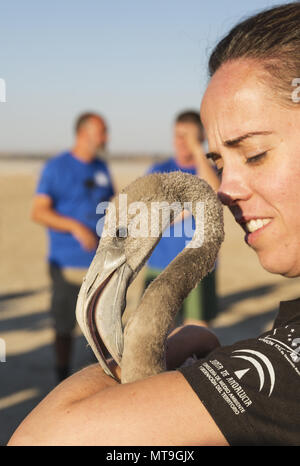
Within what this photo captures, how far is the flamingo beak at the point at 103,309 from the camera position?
1.70 m

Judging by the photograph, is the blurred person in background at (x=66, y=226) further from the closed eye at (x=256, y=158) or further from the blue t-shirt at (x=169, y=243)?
the closed eye at (x=256, y=158)

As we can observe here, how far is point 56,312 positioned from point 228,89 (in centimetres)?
490

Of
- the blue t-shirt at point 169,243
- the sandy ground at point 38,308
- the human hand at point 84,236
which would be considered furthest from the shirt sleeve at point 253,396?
the human hand at point 84,236

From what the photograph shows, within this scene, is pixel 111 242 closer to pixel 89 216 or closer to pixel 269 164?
pixel 269 164

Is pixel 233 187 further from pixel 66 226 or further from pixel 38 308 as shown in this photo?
pixel 38 308

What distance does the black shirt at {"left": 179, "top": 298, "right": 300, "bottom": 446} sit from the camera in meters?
1.29

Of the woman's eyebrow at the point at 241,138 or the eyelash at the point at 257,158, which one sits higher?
the woman's eyebrow at the point at 241,138

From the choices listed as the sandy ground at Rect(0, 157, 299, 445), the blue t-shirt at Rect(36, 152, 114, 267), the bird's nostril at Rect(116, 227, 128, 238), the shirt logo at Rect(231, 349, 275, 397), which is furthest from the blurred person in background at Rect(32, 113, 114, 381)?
the shirt logo at Rect(231, 349, 275, 397)

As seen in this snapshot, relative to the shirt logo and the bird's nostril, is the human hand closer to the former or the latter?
the bird's nostril

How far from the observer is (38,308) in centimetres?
950

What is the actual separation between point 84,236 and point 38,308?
12.9 ft

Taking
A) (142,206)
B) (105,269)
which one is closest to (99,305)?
(105,269)

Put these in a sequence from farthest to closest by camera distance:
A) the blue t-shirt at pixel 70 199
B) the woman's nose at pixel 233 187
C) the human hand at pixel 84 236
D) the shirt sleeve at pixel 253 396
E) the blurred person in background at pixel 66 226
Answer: the blue t-shirt at pixel 70 199
the blurred person in background at pixel 66 226
the human hand at pixel 84 236
the woman's nose at pixel 233 187
the shirt sleeve at pixel 253 396

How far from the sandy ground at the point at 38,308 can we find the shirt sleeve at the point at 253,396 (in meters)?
1.74
